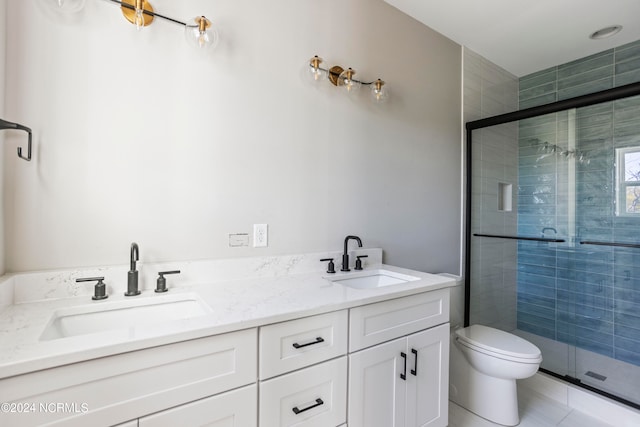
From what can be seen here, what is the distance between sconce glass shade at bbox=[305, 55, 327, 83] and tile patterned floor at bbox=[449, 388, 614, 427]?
209 centimetres

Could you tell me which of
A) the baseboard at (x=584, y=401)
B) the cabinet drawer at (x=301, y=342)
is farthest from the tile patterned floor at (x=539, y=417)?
the cabinet drawer at (x=301, y=342)

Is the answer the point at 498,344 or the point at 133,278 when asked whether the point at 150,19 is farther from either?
the point at 498,344

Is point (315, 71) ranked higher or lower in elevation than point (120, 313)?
higher

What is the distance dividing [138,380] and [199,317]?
0.67 feet

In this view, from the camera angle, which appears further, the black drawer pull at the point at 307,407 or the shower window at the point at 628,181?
the shower window at the point at 628,181

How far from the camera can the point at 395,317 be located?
1303mm

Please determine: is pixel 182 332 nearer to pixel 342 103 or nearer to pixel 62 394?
pixel 62 394

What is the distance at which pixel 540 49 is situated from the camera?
2434 mm

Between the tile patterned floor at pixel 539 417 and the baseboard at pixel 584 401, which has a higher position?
the baseboard at pixel 584 401

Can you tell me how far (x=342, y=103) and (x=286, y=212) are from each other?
2.35 feet

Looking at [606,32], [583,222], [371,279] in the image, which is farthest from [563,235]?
[371,279]

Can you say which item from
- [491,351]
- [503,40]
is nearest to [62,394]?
[491,351]

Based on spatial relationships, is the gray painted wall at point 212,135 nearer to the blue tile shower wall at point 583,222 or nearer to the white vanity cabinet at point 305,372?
the white vanity cabinet at point 305,372

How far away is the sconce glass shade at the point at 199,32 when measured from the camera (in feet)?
4.19
